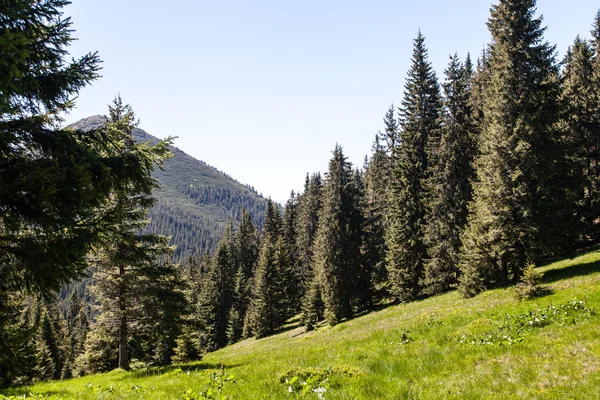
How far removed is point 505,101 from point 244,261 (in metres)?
71.4

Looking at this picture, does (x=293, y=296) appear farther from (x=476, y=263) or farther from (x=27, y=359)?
(x=27, y=359)

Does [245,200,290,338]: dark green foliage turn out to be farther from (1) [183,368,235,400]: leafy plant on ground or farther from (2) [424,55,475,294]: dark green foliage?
(1) [183,368,235,400]: leafy plant on ground

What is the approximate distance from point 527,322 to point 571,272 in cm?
1115

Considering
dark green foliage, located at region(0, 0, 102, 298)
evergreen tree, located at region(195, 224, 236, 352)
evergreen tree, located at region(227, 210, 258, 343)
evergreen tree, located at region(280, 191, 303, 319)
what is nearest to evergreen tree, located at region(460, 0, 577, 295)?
dark green foliage, located at region(0, 0, 102, 298)

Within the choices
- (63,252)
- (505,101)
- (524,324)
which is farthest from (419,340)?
(505,101)

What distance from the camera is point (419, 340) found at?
39.2ft

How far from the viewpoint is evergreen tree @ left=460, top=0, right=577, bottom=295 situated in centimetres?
2138

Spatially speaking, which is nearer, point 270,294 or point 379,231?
point 379,231

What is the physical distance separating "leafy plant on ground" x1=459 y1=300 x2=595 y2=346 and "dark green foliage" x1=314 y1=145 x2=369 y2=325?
3015cm

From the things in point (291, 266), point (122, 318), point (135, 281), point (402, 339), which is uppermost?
point (291, 266)

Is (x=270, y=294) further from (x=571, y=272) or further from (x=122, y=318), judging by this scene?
(x=571, y=272)

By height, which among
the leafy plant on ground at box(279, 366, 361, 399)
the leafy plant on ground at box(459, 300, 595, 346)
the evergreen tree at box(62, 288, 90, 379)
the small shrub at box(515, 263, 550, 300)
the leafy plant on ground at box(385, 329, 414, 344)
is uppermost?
the small shrub at box(515, 263, 550, 300)

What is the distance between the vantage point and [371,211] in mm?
49031

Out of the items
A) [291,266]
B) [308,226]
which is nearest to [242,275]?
[291,266]
